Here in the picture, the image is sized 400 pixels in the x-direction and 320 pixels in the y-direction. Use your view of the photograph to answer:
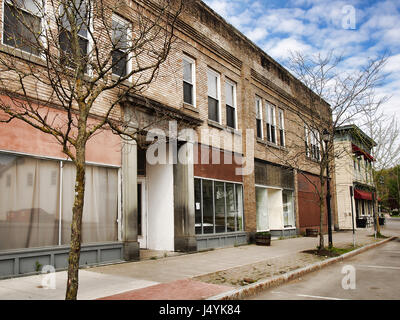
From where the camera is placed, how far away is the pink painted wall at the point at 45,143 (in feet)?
26.6

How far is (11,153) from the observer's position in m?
8.14

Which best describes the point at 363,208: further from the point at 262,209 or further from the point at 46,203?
the point at 46,203

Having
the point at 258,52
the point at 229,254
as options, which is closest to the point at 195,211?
the point at 229,254

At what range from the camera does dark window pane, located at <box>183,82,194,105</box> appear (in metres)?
14.1

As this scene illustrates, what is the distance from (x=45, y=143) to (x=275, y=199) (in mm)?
14350

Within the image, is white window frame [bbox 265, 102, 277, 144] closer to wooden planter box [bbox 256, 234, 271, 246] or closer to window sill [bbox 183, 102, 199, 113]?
wooden planter box [bbox 256, 234, 271, 246]

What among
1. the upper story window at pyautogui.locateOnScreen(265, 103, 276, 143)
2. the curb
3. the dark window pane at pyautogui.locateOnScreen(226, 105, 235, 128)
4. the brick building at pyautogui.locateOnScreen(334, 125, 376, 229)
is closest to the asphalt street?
the curb

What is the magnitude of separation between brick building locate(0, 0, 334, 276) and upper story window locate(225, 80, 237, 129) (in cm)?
5

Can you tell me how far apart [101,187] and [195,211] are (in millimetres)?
4504

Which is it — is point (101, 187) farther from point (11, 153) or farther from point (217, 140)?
point (217, 140)

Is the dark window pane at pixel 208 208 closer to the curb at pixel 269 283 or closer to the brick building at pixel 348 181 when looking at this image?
the curb at pixel 269 283

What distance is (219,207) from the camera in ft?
49.4

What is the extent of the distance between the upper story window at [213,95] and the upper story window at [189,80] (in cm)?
114

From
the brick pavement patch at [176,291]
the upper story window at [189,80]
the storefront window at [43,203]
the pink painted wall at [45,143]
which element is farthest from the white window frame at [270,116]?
the brick pavement patch at [176,291]
